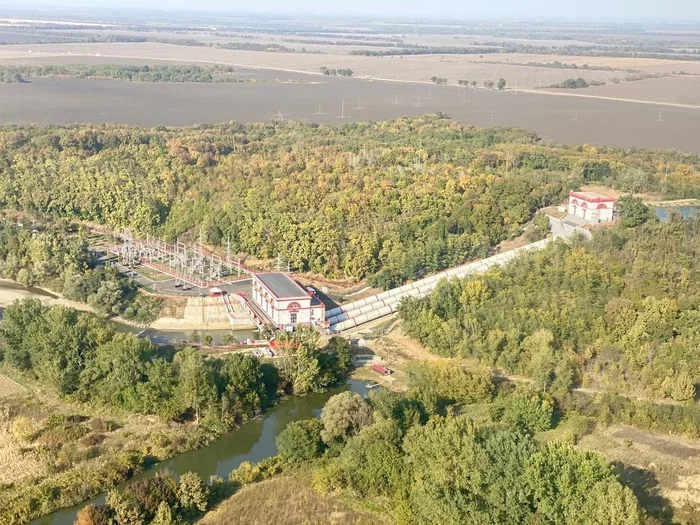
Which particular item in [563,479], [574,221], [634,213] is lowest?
[563,479]

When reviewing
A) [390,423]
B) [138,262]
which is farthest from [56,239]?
[390,423]

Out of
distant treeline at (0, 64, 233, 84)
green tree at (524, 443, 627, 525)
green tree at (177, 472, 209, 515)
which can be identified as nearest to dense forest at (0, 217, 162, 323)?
green tree at (177, 472, 209, 515)

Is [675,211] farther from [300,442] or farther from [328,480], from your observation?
[328,480]

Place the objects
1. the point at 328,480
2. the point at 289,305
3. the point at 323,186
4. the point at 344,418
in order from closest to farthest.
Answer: the point at 328,480, the point at 344,418, the point at 289,305, the point at 323,186

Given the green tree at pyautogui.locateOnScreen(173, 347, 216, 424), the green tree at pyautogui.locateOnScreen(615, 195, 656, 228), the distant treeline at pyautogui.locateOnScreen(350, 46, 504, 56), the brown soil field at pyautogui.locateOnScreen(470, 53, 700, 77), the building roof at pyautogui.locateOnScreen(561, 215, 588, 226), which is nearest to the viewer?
the green tree at pyautogui.locateOnScreen(173, 347, 216, 424)

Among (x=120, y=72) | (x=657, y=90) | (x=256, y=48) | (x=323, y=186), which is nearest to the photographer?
(x=323, y=186)

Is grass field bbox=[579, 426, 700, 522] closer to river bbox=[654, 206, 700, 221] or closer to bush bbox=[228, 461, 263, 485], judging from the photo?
bush bbox=[228, 461, 263, 485]

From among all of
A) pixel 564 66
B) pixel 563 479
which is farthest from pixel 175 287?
pixel 564 66
